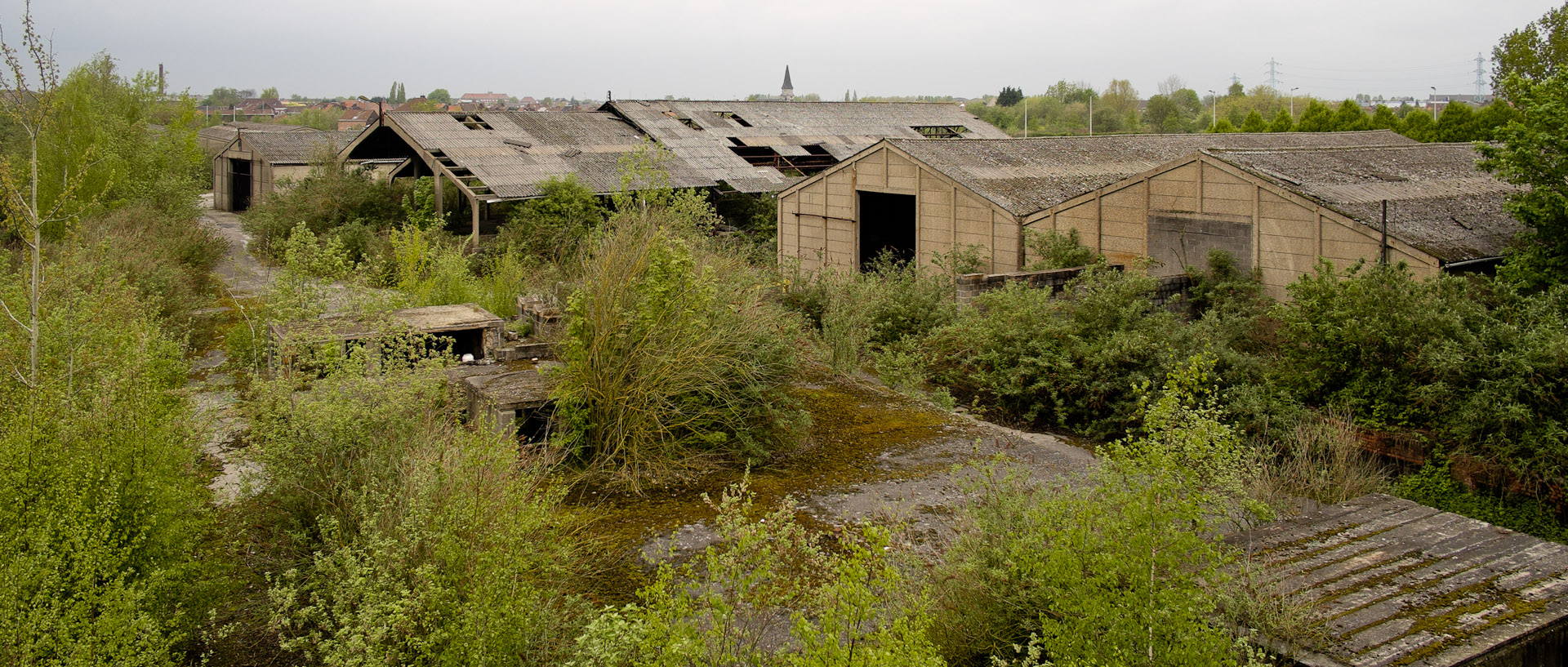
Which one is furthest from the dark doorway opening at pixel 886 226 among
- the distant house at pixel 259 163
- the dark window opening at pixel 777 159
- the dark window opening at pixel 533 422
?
the distant house at pixel 259 163

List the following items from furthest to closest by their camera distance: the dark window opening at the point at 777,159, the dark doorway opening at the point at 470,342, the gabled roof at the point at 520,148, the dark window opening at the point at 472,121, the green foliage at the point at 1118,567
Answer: the dark window opening at the point at 777,159 → the dark window opening at the point at 472,121 → the gabled roof at the point at 520,148 → the dark doorway opening at the point at 470,342 → the green foliage at the point at 1118,567

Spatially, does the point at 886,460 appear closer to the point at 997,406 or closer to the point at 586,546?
the point at 586,546

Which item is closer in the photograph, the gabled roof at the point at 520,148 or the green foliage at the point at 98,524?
the green foliage at the point at 98,524

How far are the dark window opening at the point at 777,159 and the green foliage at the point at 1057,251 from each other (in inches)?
525

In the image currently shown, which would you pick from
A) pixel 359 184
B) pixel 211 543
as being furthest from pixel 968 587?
pixel 359 184

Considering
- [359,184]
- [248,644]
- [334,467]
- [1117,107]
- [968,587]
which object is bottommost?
[248,644]

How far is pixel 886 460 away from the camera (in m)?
7.42

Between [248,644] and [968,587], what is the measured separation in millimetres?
3395

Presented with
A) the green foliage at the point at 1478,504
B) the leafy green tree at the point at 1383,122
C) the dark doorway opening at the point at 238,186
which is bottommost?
the green foliage at the point at 1478,504

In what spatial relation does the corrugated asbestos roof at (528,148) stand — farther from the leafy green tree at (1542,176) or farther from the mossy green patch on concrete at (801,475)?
the leafy green tree at (1542,176)

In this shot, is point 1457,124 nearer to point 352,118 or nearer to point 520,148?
point 520,148

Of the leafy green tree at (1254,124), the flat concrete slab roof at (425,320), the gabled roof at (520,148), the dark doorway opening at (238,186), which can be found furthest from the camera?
the dark doorway opening at (238,186)

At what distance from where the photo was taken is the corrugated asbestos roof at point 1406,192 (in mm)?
12203

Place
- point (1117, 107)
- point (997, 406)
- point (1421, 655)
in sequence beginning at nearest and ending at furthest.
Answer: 1. point (1421, 655)
2. point (997, 406)
3. point (1117, 107)
